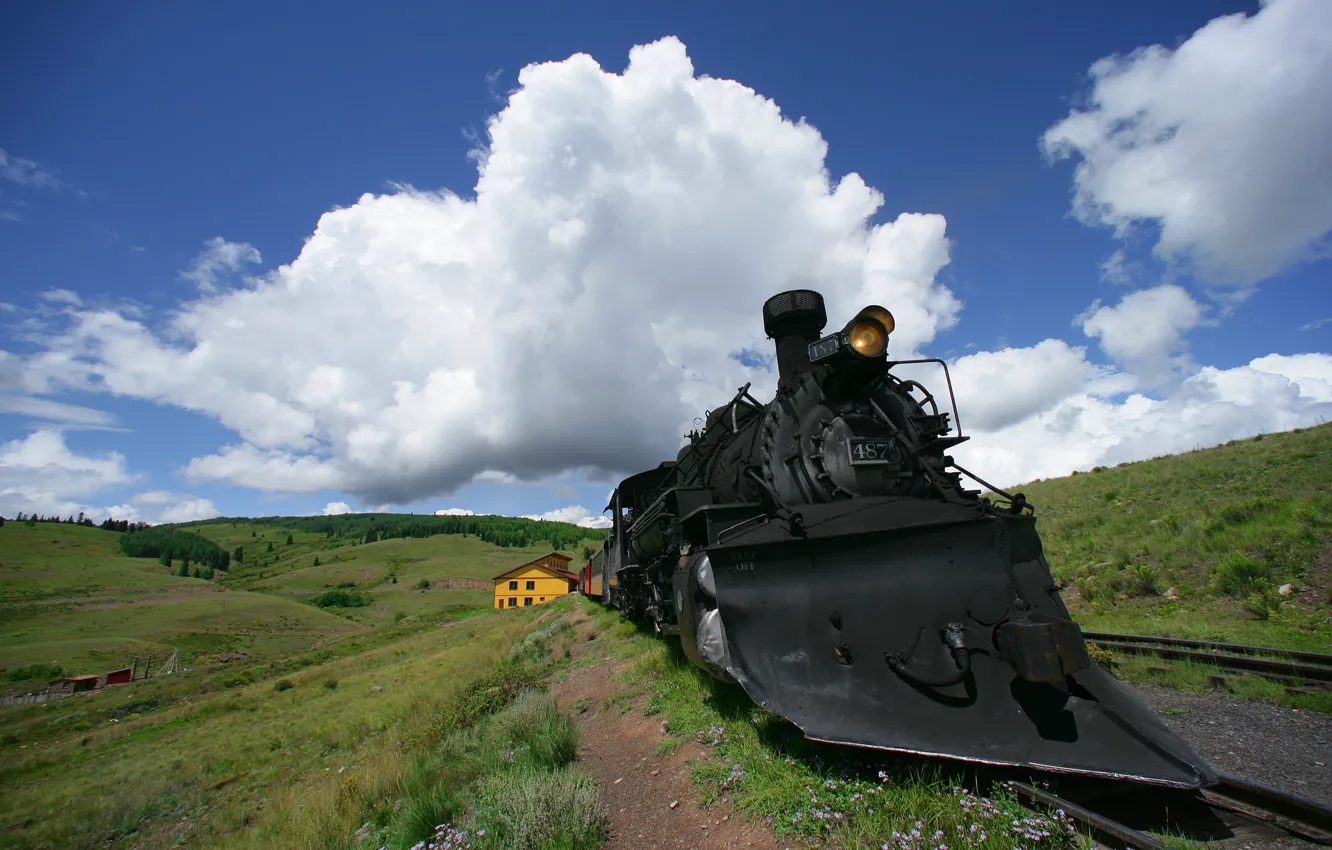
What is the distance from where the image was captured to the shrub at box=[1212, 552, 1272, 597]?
34.6 feet

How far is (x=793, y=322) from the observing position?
7.61 m

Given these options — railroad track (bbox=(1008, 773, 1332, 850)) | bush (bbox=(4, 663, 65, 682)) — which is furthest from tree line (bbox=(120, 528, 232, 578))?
railroad track (bbox=(1008, 773, 1332, 850))

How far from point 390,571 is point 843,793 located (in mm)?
126538

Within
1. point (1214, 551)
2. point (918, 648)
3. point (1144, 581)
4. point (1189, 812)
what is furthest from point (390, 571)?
point (1189, 812)

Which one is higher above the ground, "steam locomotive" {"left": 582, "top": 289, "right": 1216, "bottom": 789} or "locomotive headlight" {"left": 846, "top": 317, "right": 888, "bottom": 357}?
"locomotive headlight" {"left": 846, "top": 317, "right": 888, "bottom": 357}

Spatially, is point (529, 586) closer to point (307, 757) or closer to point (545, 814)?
point (307, 757)

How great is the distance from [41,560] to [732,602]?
133568 millimetres

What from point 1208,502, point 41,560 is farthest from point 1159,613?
point 41,560

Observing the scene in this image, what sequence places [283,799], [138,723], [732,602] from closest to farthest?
[732,602] → [283,799] → [138,723]

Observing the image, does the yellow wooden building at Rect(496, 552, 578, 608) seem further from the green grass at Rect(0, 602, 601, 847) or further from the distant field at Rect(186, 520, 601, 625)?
the green grass at Rect(0, 602, 601, 847)

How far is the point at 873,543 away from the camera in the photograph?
162 inches

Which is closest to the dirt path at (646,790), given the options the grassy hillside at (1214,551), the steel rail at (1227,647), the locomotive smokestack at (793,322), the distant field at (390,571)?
the locomotive smokestack at (793,322)

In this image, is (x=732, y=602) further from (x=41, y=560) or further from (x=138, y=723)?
(x=41, y=560)

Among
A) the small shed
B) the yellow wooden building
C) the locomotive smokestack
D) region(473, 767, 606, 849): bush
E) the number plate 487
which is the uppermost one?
the locomotive smokestack
